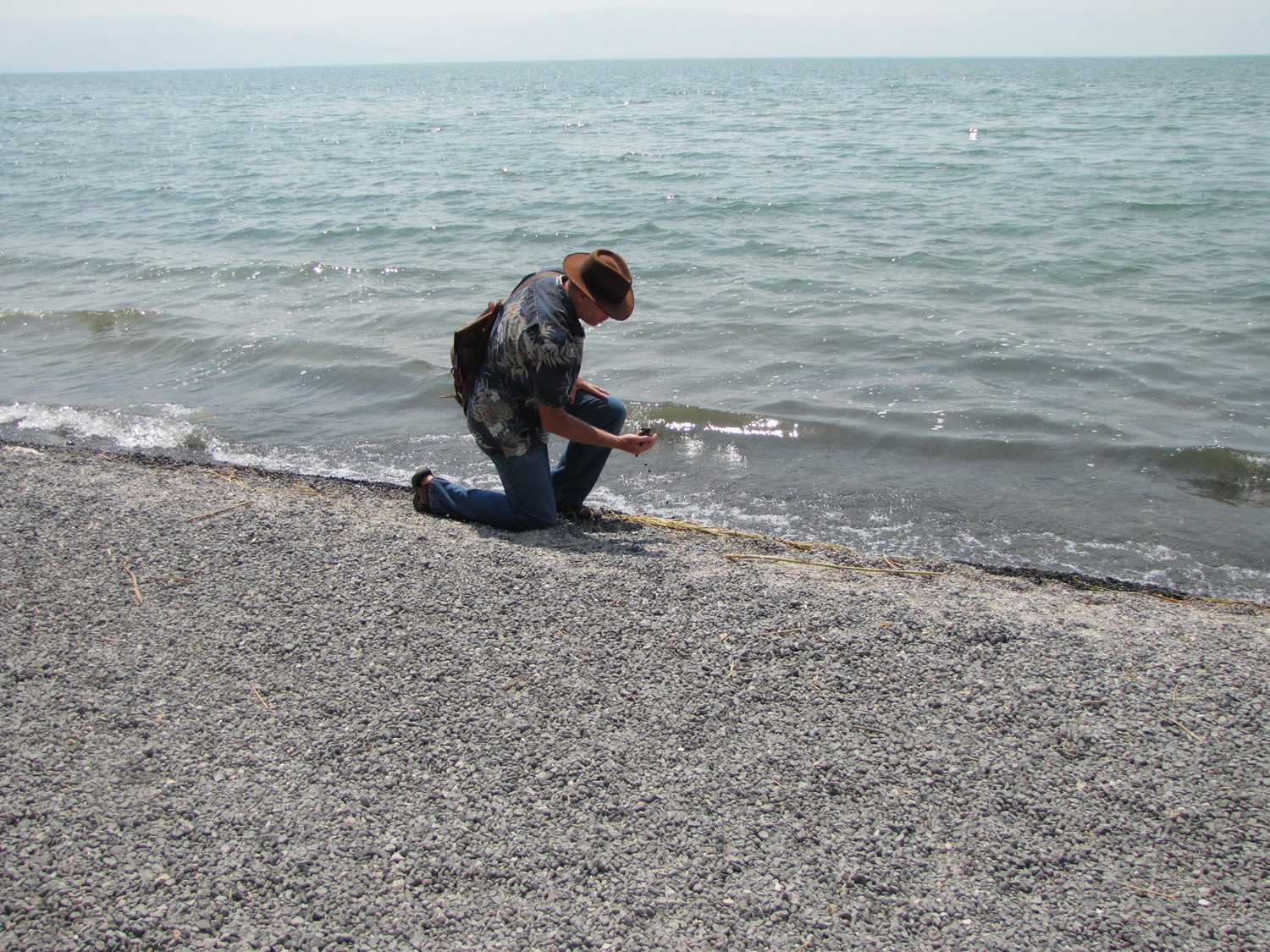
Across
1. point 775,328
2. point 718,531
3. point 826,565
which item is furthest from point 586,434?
point 775,328

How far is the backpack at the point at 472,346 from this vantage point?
4.85 m

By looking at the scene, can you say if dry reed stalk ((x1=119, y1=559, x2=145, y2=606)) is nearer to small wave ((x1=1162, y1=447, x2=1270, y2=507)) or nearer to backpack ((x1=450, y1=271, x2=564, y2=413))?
backpack ((x1=450, y1=271, x2=564, y2=413))

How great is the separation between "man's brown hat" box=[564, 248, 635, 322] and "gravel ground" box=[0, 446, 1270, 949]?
4.06 feet

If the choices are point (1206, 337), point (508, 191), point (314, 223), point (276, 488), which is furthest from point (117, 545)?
point (508, 191)

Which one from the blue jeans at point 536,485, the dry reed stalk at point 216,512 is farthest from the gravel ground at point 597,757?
the blue jeans at point 536,485

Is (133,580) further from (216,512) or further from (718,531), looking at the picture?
(718,531)

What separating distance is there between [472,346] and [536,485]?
2.65 feet

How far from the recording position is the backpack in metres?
4.85

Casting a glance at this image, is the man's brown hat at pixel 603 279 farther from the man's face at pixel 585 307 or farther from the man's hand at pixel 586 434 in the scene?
the man's hand at pixel 586 434

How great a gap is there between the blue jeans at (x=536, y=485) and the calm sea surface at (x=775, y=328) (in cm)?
116

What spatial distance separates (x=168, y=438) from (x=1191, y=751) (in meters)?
7.51

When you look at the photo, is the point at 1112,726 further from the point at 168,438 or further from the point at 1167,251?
the point at 1167,251

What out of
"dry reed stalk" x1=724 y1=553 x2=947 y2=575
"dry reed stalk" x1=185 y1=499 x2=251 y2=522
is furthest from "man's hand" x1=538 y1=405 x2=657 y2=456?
"dry reed stalk" x1=185 y1=499 x2=251 y2=522

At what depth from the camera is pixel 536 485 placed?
16.5 ft
